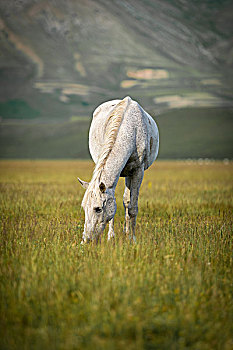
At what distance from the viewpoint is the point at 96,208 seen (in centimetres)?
568

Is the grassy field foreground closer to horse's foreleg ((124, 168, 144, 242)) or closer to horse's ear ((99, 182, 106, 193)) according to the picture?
horse's ear ((99, 182, 106, 193))

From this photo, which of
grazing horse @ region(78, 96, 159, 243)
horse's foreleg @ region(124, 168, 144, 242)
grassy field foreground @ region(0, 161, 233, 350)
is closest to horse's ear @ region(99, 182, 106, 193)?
grazing horse @ region(78, 96, 159, 243)

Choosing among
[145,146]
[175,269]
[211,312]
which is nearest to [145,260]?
[175,269]

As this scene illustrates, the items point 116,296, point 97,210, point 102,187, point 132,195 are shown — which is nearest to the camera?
point 116,296

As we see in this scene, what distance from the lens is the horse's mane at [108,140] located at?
18.8ft

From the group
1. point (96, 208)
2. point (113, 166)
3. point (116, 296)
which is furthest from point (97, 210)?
point (116, 296)

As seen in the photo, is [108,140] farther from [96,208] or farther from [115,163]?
[96,208]

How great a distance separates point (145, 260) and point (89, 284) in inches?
53.7

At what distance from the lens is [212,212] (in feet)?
36.8

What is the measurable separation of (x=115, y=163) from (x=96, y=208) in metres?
0.89

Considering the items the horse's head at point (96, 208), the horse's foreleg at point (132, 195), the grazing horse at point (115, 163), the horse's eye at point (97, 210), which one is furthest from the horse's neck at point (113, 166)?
the horse's foreleg at point (132, 195)

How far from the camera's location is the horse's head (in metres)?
5.63

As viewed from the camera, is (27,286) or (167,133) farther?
(167,133)

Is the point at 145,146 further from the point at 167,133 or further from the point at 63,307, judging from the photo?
the point at 167,133
